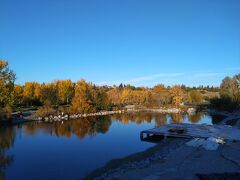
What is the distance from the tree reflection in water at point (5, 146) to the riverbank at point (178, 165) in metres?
6.57

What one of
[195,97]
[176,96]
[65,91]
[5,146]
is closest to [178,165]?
[5,146]

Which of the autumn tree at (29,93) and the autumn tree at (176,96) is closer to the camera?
the autumn tree at (29,93)

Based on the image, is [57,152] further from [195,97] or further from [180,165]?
[195,97]

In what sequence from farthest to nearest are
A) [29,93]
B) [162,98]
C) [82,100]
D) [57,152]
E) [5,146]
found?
[162,98] < [29,93] < [82,100] < [5,146] < [57,152]

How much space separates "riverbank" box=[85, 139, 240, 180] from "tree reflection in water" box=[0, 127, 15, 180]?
657 centimetres

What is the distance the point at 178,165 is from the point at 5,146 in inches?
647

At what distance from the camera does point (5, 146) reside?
79.2 ft

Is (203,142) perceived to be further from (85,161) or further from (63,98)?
(63,98)

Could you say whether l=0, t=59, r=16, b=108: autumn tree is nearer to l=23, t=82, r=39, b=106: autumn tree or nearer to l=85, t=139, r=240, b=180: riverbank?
l=23, t=82, r=39, b=106: autumn tree

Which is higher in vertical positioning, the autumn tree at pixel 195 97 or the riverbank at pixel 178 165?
the autumn tree at pixel 195 97

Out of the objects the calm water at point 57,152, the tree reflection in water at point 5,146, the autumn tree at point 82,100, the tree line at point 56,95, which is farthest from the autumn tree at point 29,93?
the calm water at point 57,152

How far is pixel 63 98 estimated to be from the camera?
212 ft

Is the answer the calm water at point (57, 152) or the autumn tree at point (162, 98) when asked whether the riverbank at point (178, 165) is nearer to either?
the calm water at point (57, 152)

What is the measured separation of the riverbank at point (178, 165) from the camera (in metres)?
12.6
